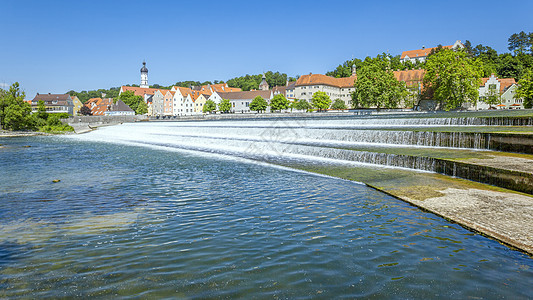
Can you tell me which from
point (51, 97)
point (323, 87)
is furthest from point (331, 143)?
point (51, 97)

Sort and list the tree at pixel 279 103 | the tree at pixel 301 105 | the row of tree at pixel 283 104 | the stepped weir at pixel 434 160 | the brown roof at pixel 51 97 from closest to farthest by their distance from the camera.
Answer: the stepped weir at pixel 434 160
the row of tree at pixel 283 104
the tree at pixel 279 103
the tree at pixel 301 105
the brown roof at pixel 51 97

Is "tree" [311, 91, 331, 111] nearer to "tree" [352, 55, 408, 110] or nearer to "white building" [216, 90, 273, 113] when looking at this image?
"white building" [216, 90, 273, 113]

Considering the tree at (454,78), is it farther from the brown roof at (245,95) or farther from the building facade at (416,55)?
the building facade at (416,55)

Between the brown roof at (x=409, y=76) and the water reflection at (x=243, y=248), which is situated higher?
the brown roof at (x=409, y=76)

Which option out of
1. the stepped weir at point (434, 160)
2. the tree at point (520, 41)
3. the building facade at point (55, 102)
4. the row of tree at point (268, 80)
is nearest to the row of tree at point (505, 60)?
the tree at point (520, 41)

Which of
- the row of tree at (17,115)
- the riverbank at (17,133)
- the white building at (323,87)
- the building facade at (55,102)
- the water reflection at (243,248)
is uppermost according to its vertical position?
the white building at (323,87)

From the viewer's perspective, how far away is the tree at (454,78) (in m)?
60.2

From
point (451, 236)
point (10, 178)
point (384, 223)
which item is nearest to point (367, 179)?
point (384, 223)

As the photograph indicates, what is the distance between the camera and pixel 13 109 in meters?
52.5

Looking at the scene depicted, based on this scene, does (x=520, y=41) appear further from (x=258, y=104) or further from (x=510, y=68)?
(x=258, y=104)

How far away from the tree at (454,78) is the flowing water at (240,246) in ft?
192

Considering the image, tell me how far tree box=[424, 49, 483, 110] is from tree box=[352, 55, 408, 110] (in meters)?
7.25

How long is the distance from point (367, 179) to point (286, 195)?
3.64 metres

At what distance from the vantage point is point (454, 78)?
6044 centimetres
